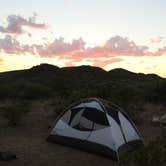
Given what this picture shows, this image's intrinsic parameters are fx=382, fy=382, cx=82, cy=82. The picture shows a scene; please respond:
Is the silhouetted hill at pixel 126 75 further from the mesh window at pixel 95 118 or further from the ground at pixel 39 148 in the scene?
the mesh window at pixel 95 118

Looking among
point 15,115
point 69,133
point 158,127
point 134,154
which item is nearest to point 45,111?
point 15,115

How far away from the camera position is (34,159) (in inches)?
436

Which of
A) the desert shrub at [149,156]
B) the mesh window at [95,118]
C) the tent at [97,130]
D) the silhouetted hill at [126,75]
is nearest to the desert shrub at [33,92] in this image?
the tent at [97,130]

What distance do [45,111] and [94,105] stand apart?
8.52 meters

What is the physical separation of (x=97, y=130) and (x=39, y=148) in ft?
6.55

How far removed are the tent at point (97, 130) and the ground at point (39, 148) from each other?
299 mm

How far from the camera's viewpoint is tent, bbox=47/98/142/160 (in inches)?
457

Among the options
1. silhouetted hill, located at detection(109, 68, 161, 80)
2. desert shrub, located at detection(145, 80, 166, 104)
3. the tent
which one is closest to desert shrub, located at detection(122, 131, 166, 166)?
the tent

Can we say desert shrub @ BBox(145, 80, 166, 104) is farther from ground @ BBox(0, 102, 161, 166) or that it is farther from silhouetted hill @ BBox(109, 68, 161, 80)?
silhouetted hill @ BBox(109, 68, 161, 80)

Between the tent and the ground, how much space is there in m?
0.30

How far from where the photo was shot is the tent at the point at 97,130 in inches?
457

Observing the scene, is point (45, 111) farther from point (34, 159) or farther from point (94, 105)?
point (34, 159)

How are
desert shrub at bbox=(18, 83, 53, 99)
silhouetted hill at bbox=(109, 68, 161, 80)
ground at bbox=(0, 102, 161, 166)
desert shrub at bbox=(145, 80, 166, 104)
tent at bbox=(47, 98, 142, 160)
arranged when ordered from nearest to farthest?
ground at bbox=(0, 102, 161, 166) < tent at bbox=(47, 98, 142, 160) < desert shrub at bbox=(145, 80, 166, 104) < desert shrub at bbox=(18, 83, 53, 99) < silhouetted hill at bbox=(109, 68, 161, 80)

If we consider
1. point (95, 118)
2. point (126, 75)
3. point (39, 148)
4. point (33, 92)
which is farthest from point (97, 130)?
point (126, 75)
